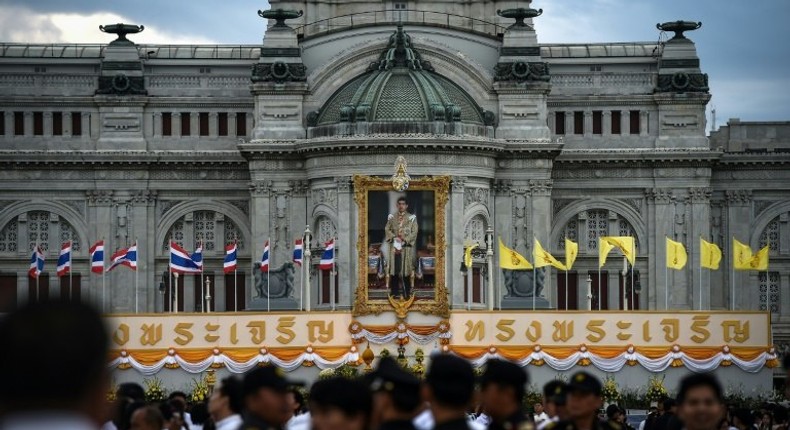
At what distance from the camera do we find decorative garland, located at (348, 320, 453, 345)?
7612cm

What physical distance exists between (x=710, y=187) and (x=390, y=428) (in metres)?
83.3

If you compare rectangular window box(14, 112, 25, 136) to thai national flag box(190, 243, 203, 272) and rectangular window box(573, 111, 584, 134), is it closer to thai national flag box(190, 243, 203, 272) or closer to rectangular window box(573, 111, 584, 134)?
thai national flag box(190, 243, 203, 272)

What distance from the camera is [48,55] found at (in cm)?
9944

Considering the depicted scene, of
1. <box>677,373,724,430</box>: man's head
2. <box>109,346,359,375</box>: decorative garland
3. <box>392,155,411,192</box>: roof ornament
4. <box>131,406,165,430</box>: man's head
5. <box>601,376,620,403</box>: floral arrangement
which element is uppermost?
<box>392,155,411,192</box>: roof ornament

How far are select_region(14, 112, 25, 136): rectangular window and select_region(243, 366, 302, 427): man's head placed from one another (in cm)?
8252

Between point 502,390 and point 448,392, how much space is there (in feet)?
8.02

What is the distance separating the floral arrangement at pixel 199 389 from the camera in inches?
2569

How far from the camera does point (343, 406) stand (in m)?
12.0

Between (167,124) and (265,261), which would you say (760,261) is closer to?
(265,261)

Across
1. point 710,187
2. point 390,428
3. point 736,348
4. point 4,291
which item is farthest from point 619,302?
point 390,428

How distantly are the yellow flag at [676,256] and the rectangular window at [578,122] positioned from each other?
424 inches

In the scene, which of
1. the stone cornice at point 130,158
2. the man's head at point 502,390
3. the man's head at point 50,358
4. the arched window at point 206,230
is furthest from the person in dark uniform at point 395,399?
the arched window at point 206,230

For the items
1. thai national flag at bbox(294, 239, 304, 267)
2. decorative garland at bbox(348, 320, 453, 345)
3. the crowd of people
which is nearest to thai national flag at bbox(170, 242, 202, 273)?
thai national flag at bbox(294, 239, 304, 267)

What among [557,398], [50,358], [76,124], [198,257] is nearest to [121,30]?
→ [76,124]
